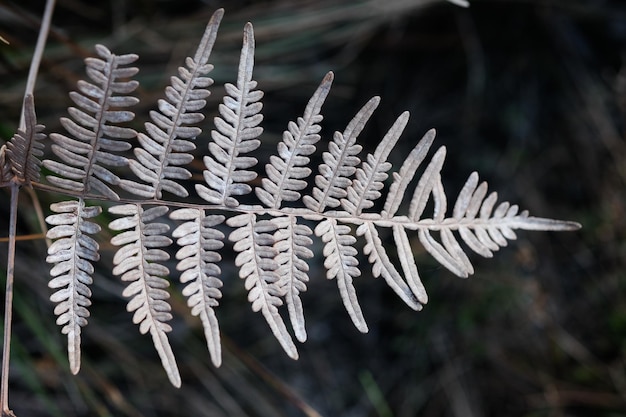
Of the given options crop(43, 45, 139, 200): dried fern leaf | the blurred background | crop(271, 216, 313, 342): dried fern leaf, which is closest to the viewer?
crop(43, 45, 139, 200): dried fern leaf

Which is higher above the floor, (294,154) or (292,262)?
(294,154)

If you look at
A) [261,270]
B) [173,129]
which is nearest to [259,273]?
[261,270]

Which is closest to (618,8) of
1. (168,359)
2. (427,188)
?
(427,188)

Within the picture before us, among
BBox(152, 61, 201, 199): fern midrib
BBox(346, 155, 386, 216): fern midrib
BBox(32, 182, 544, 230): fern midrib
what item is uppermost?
BBox(152, 61, 201, 199): fern midrib

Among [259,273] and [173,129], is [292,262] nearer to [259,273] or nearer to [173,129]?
[259,273]

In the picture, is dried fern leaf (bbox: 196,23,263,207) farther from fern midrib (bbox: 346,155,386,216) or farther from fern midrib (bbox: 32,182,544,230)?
fern midrib (bbox: 346,155,386,216)

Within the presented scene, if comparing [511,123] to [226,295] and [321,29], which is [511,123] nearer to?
[321,29]

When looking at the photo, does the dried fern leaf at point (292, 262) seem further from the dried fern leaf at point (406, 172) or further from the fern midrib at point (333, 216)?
the dried fern leaf at point (406, 172)

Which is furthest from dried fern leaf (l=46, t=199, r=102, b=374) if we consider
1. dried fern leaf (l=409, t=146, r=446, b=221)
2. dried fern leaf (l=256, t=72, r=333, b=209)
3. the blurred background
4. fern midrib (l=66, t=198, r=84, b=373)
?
the blurred background
